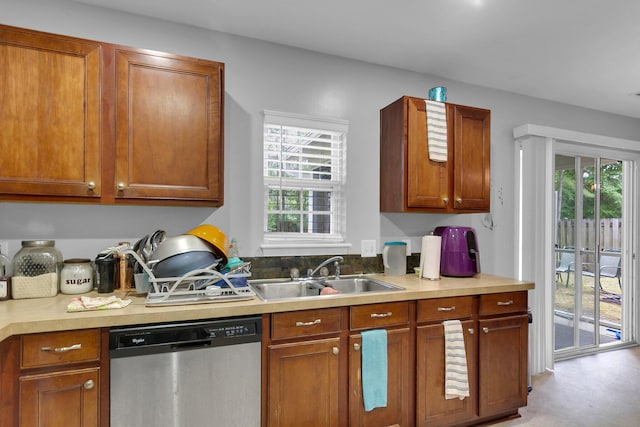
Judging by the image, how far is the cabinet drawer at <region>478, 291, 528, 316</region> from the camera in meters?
2.29

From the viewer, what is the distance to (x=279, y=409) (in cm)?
178

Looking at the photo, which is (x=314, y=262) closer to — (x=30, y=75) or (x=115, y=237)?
(x=115, y=237)

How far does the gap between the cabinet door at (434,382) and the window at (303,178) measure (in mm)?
935

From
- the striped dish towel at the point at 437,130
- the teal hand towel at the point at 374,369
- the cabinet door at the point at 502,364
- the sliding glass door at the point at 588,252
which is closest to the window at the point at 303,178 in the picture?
A: the striped dish towel at the point at 437,130

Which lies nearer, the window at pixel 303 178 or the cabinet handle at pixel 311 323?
the cabinet handle at pixel 311 323

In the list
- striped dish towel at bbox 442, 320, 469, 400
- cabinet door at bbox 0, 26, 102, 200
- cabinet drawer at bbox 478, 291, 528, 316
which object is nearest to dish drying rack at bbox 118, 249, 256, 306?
cabinet door at bbox 0, 26, 102, 200

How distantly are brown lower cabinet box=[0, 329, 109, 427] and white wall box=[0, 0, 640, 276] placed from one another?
0.73m

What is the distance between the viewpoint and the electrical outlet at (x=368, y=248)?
2701 millimetres

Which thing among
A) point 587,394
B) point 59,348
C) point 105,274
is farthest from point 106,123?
point 587,394

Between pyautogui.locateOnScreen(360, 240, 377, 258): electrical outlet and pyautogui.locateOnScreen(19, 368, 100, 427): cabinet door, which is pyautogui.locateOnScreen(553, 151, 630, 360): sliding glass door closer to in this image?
pyautogui.locateOnScreen(360, 240, 377, 258): electrical outlet

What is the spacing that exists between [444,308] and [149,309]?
1.67 m

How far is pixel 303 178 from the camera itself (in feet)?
8.48

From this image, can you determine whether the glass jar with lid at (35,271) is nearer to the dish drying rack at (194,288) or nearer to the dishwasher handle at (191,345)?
the dish drying rack at (194,288)

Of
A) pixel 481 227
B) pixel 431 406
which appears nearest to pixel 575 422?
pixel 431 406
